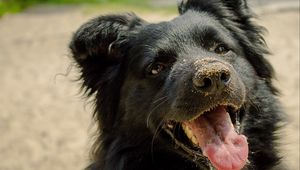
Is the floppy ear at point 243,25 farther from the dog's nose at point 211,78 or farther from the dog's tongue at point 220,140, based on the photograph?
the dog's nose at point 211,78

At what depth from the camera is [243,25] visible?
5.09 metres

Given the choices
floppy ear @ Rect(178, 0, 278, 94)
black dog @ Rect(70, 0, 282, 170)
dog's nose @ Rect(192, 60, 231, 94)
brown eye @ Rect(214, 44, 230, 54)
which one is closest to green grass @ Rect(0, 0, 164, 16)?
floppy ear @ Rect(178, 0, 278, 94)

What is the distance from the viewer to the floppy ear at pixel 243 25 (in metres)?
4.94

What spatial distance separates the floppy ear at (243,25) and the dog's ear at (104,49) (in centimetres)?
55

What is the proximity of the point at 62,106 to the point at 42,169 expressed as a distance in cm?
207

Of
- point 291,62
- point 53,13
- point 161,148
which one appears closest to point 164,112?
point 161,148

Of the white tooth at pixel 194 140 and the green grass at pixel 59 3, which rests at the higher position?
the white tooth at pixel 194 140

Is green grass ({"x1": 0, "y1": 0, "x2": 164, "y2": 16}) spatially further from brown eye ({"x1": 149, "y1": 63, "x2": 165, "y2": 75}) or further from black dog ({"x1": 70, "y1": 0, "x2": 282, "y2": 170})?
brown eye ({"x1": 149, "y1": 63, "x2": 165, "y2": 75})

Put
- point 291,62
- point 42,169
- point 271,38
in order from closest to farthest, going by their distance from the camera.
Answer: point 42,169, point 291,62, point 271,38

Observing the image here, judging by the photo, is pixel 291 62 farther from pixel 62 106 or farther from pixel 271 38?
pixel 62 106

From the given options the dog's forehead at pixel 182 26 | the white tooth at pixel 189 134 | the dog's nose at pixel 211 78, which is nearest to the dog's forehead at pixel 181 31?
the dog's forehead at pixel 182 26

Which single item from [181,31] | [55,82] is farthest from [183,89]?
[55,82]

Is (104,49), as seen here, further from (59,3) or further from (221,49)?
(59,3)

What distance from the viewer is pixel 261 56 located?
16.3 ft
